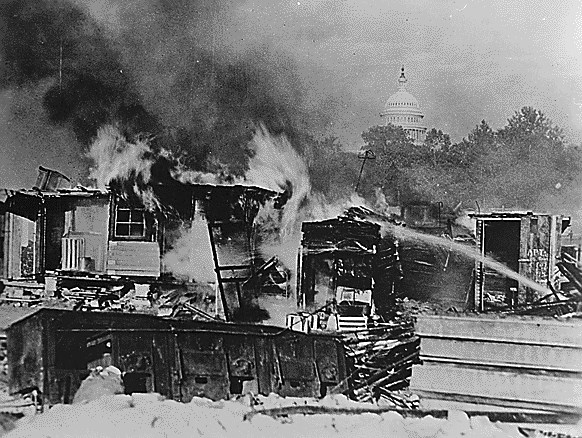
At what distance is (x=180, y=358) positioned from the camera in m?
2.44

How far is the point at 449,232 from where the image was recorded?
2.31 meters

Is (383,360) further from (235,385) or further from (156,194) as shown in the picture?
(156,194)

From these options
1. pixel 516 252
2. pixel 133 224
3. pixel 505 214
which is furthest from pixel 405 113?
pixel 133 224

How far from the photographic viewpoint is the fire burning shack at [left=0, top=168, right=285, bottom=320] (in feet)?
8.04

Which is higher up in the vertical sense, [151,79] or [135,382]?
[151,79]

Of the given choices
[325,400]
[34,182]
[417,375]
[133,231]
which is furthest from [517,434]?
[34,182]

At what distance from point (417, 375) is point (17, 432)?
1.23 metres

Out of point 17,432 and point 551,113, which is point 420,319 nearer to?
point 551,113

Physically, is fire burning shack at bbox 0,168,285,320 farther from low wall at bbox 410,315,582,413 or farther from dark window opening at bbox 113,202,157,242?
low wall at bbox 410,315,582,413

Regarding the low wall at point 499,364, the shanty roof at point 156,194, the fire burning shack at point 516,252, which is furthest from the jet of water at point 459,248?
the shanty roof at point 156,194

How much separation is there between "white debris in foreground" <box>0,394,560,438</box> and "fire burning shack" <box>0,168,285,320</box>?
0.30 metres

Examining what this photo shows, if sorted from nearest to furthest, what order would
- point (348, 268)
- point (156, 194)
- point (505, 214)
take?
point (505, 214) → point (348, 268) → point (156, 194)

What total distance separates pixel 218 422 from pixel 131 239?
0.62m

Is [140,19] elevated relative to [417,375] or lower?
elevated
